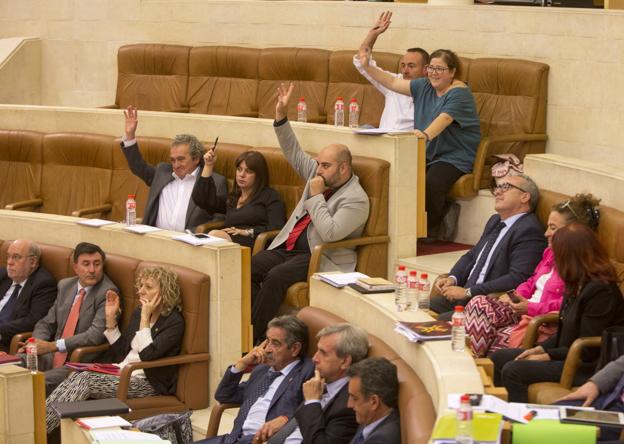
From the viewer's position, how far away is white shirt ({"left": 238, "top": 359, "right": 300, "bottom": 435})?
541 cm

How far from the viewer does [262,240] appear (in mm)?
7258

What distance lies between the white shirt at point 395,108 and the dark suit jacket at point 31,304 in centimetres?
235

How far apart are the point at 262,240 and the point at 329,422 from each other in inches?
97.1

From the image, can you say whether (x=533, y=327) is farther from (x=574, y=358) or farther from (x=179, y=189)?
(x=179, y=189)

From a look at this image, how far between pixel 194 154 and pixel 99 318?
148 cm

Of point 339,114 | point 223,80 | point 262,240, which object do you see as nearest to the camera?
point 262,240

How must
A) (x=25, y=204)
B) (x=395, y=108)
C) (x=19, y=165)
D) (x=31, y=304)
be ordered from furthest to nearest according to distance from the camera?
(x=19, y=165) < (x=25, y=204) < (x=395, y=108) < (x=31, y=304)

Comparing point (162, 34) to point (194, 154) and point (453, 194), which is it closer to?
point (194, 154)

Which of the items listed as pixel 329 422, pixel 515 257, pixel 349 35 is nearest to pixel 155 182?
pixel 349 35

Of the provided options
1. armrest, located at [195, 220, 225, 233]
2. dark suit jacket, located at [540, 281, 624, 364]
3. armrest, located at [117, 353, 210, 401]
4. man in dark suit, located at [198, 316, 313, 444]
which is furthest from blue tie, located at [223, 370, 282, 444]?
armrest, located at [195, 220, 225, 233]

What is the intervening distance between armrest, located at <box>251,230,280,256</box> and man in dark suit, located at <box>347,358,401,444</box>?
103 inches

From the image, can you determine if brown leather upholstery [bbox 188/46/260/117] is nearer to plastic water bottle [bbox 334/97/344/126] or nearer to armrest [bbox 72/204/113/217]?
plastic water bottle [bbox 334/97/344/126]

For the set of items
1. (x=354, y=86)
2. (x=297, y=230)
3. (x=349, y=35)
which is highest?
(x=349, y=35)

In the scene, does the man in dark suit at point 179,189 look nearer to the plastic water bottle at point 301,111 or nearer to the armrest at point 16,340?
the plastic water bottle at point 301,111
